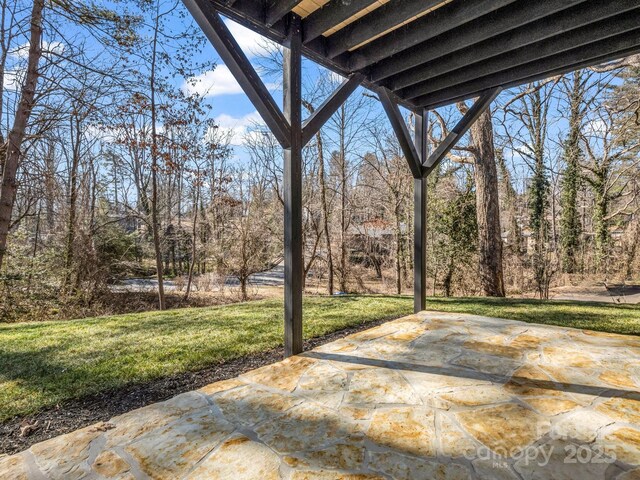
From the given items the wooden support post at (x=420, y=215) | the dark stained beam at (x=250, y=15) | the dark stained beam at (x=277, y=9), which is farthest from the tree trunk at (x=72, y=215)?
the wooden support post at (x=420, y=215)

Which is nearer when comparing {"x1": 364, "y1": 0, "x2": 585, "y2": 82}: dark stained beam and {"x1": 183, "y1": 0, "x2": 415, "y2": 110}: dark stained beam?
{"x1": 183, "y1": 0, "x2": 415, "y2": 110}: dark stained beam

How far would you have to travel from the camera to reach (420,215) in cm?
418

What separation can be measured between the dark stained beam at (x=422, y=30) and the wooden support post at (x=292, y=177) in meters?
0.80

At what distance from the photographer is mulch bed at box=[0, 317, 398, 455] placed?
1.75 metres

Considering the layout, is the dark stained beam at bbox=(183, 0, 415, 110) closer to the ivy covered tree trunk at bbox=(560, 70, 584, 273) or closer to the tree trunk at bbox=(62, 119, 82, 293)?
the tree trunk at bbox=(62, 119, 82, 293)

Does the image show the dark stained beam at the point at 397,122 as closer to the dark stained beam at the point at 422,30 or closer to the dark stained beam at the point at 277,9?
the dark stained beam at the point at 422,30

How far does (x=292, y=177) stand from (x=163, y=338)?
7.36 ft

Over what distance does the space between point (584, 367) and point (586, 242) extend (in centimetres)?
1121

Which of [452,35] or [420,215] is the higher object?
[452,35]

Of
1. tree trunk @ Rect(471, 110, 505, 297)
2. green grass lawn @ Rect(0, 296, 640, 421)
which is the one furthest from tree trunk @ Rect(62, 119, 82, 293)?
tree trunk @ Rect(471, 110, 505, 297)

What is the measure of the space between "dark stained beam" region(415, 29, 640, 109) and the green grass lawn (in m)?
2.86

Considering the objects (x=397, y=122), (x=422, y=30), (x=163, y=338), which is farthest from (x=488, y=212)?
(x=163, y=338)

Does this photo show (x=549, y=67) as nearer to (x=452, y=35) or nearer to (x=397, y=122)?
(x=452, y=35)

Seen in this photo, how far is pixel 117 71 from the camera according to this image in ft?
15.5
